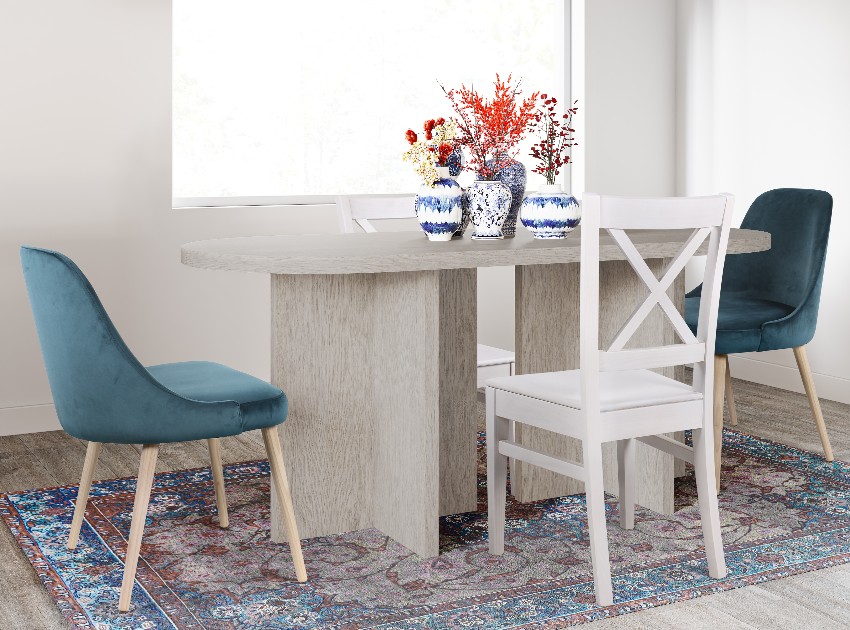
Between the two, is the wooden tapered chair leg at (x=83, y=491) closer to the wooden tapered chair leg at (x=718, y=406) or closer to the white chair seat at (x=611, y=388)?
the white chair seat at (x=611, y=388)

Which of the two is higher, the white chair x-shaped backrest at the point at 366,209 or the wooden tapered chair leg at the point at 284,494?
the white chair x-shaped backrest at the point at 366,209

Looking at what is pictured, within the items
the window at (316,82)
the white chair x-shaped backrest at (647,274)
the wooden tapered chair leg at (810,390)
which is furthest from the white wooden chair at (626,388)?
the window at (316,82)

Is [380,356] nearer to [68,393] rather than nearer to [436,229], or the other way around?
[436,229]

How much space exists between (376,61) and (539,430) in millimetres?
2155

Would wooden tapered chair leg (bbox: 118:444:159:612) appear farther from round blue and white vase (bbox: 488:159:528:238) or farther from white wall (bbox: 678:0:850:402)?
white wall (bbox: 678:0:850:402)

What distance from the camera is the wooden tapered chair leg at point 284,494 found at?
2.54 m

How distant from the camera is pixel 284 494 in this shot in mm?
2549

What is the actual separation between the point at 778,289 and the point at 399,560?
183 cm

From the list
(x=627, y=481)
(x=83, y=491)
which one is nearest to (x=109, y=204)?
(x=83, y=491)

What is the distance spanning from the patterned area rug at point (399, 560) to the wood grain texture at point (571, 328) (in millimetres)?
92

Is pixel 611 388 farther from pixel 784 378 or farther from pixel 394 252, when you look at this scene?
pixel 784 378

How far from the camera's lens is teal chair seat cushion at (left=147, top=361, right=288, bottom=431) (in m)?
2.46

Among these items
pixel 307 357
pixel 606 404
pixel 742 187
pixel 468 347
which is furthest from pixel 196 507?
pixel 742 187

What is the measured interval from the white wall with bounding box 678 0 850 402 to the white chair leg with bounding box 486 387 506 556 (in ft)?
7.69
